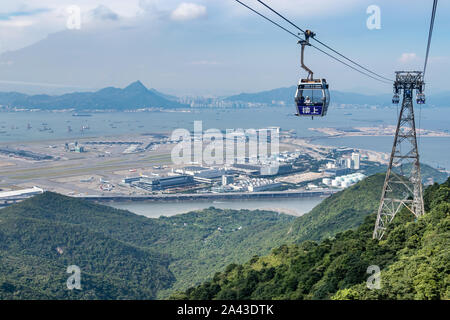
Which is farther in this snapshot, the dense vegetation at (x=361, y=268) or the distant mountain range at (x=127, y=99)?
the distant mountain range at (x=127, y=99)

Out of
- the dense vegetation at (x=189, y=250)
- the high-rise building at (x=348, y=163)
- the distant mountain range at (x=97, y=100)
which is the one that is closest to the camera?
the dense vegetation at (x=189, y=250)

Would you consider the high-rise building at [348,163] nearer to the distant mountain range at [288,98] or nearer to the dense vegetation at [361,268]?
the dense vegetation at [361,268]

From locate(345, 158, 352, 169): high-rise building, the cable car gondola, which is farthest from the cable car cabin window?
locate(345, 158, 352, 169): high-rise building

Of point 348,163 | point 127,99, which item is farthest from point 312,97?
point 127,99

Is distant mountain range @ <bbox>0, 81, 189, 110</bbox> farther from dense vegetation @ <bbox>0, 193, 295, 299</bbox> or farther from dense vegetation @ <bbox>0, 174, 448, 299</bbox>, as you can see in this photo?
dense vegetation @ <bbox>0, 174, 448, 299</bbox>

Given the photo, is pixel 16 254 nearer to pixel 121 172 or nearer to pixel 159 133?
pixel 121 172

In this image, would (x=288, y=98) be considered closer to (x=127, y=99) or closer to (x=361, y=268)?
(x=127, y=99)

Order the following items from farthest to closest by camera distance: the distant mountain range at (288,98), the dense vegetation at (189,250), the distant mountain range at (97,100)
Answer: the distant mountain range at (288,98)
the distant mountain range at (97,100)
the dense vegetation at (189,250)

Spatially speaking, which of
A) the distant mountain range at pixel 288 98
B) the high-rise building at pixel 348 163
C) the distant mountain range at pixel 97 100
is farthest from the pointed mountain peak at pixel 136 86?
the high-rise building at pixel 348 163
